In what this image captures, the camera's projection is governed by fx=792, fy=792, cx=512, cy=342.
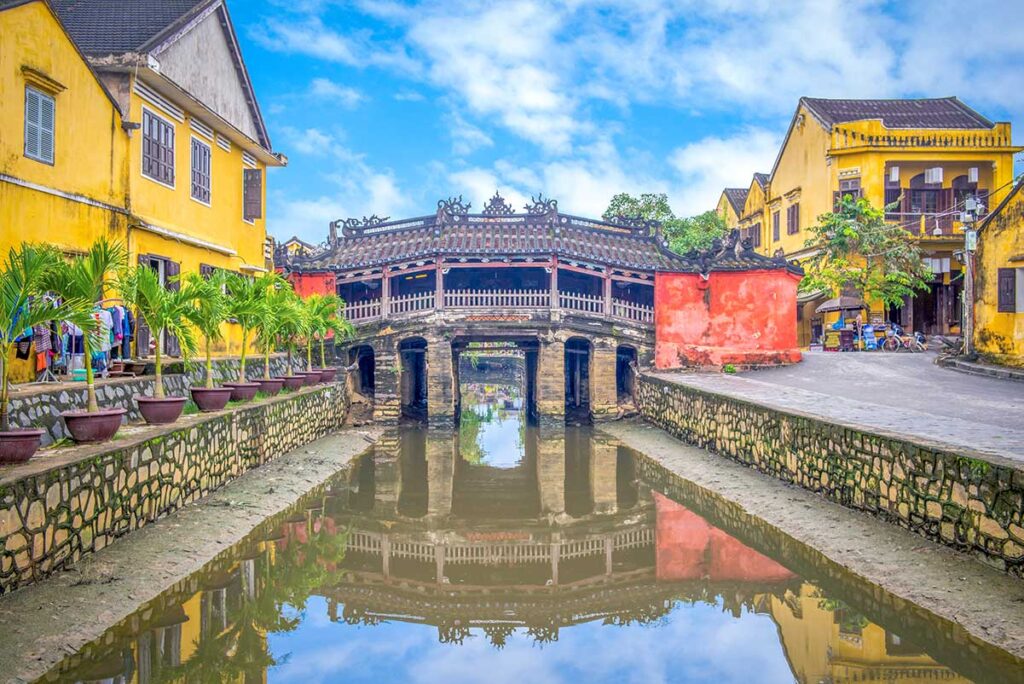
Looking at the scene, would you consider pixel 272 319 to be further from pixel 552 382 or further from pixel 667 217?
pixel 667 217

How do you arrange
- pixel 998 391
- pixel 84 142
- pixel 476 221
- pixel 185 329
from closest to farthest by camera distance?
pixel 185 329, pixel 84 142, pixel 998 391, pixel 476 221

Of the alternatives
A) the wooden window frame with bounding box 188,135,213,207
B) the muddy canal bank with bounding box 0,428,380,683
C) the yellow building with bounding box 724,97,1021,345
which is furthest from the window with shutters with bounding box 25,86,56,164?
the yellow building with bounding box 724,97,1021,345

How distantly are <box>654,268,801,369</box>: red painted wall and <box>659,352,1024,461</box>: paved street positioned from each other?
1305 mm

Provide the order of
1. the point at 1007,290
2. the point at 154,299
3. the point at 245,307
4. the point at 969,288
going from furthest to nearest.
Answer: the point at 969,288 < the point at 1007,290 < the point at 245,307 < the point at 154,299

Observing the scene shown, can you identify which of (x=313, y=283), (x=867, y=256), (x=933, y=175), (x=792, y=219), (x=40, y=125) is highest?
(x=933, y=175)

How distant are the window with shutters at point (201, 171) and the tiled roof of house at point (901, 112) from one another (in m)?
23.0

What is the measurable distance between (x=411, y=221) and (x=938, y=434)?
18.4 m

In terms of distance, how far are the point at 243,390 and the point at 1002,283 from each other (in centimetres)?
1708

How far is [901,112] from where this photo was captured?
3312 cm

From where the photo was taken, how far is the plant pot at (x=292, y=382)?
16.9m

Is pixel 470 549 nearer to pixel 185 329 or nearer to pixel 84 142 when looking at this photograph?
pixel 185 329

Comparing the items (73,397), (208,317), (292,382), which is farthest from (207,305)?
(292,382)

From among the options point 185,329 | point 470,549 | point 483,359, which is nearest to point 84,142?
point 185,329

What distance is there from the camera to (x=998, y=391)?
1522 centimetres
